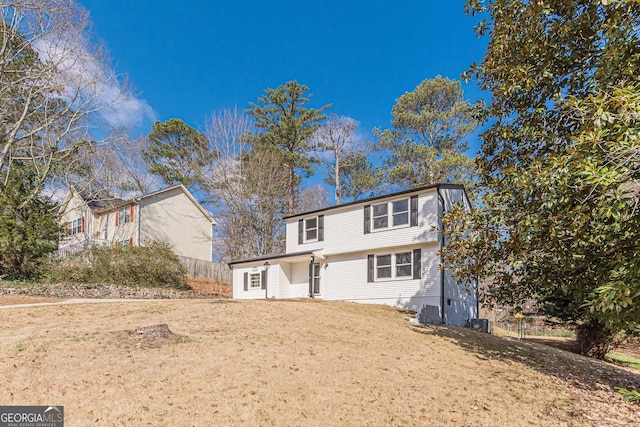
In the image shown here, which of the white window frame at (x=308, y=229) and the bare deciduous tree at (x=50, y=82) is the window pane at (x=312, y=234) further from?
the bare deciduous tree at (x=50, y=82)

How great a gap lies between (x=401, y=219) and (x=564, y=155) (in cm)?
1024

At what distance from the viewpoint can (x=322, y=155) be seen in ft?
103

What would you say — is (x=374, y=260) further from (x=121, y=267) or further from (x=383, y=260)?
(x=121, y=267)

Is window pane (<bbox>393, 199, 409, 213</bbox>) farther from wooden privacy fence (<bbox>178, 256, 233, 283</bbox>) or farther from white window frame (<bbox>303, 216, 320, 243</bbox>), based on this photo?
wooden privacy fence (<bbox>178, 256, 233, 283</bbox>)

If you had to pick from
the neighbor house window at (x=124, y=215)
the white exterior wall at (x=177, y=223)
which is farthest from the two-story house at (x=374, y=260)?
the neighbor house window at (x=124, y=215)

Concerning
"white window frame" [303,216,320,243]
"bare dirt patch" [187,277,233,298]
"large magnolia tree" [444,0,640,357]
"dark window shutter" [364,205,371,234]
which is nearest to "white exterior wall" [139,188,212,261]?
"bare dirt patch" [187,277,233,298]

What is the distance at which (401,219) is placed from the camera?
16.3 metres

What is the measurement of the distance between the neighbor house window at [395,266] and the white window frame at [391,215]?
121 centimetres

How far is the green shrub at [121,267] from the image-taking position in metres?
16.9

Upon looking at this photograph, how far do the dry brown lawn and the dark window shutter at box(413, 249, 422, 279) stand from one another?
573 centimetres

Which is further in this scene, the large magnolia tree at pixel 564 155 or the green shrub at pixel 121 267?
the green shrub at pixel 121 267

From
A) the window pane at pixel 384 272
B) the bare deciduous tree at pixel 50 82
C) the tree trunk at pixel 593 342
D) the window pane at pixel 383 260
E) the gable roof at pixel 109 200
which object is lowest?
the tree trunk at pixel 593 342

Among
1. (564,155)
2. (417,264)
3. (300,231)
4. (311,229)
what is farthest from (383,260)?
(564,155)

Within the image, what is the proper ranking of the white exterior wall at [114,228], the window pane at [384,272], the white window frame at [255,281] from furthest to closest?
the white exterior wall at [114,228]
the white window frame at [255,281]
the window pane at [384,272]
